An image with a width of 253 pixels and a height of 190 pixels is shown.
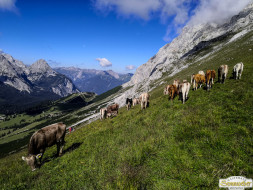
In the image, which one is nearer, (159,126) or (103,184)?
(103,184)

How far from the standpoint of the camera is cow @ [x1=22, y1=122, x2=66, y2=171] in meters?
9.75

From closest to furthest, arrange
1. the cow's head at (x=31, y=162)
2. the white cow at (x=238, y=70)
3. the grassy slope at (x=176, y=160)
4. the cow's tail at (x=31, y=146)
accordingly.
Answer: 1. the grassy slope at (x=176, y=160)
2. the cow's head at (x=31, y=162)
3. the cow's tail at (x=31, y=146)
4. the white cow at (x=238, y=70)

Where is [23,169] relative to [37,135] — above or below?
below

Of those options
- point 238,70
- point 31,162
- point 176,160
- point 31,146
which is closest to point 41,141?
point 31,146

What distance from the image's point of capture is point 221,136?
6711 mm

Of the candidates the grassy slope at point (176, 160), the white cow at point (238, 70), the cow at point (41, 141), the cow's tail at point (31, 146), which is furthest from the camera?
the white cow at point (238, 70)

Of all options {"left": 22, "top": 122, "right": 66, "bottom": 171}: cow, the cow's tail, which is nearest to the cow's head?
{"left": 22, "top": 122, "right": 66, "bottom": 171}: cow

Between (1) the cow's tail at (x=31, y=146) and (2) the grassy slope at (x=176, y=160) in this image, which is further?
(1) the cow's tail at (x=31, y=146)

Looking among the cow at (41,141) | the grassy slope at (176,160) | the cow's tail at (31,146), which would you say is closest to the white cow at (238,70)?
the grassy slope at (176,160)

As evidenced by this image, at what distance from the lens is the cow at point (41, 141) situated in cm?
975

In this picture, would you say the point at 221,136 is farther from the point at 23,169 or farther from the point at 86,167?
the point at 23,169

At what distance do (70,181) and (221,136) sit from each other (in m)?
8.37

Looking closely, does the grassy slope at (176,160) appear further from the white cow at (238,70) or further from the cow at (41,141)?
the white cow at (238,70)

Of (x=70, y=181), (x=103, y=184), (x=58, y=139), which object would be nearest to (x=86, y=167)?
(x=70, y=181)
